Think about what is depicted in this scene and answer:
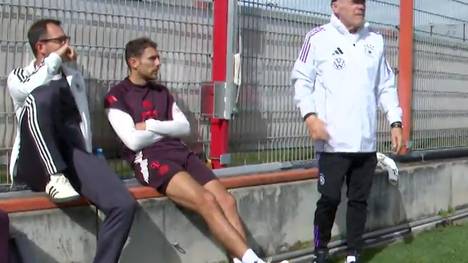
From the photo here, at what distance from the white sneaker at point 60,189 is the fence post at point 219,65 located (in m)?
1.79

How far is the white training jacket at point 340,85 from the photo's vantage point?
5.21m

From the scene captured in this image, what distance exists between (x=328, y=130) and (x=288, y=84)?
1.33 meters

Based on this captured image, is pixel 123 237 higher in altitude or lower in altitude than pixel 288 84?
lower

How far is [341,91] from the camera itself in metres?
5.23

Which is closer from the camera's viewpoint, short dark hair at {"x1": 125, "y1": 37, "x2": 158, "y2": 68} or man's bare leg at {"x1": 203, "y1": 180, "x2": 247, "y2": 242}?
man's bare leg at {"x1": 203, "y1": 180, "x2": 247, "y2": 242}

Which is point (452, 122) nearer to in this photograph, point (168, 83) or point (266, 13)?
point (266, 13)

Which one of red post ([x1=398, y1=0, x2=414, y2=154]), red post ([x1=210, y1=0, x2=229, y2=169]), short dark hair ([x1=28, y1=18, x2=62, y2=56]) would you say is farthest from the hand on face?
red post ([x1=398, y1=0, x2=414, y2=154])

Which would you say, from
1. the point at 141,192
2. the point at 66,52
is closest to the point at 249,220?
the point at 141,192

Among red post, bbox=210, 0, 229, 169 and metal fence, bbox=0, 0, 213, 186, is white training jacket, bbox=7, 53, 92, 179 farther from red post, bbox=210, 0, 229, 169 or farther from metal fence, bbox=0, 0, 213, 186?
red post, bbox=210, 0, 229, 169

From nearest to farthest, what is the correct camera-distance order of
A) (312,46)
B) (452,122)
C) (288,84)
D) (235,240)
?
(235,240) → (312,46) → (288,84) → (452,122)

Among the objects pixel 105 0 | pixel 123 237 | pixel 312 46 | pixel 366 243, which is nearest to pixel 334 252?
pixel 366 243

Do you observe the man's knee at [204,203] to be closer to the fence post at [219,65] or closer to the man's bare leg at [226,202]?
the man's bare leg at [226,202]

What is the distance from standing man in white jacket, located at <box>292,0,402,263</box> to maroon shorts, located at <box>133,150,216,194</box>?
85cm

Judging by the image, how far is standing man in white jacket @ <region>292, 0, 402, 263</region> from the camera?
5211 millimetres
